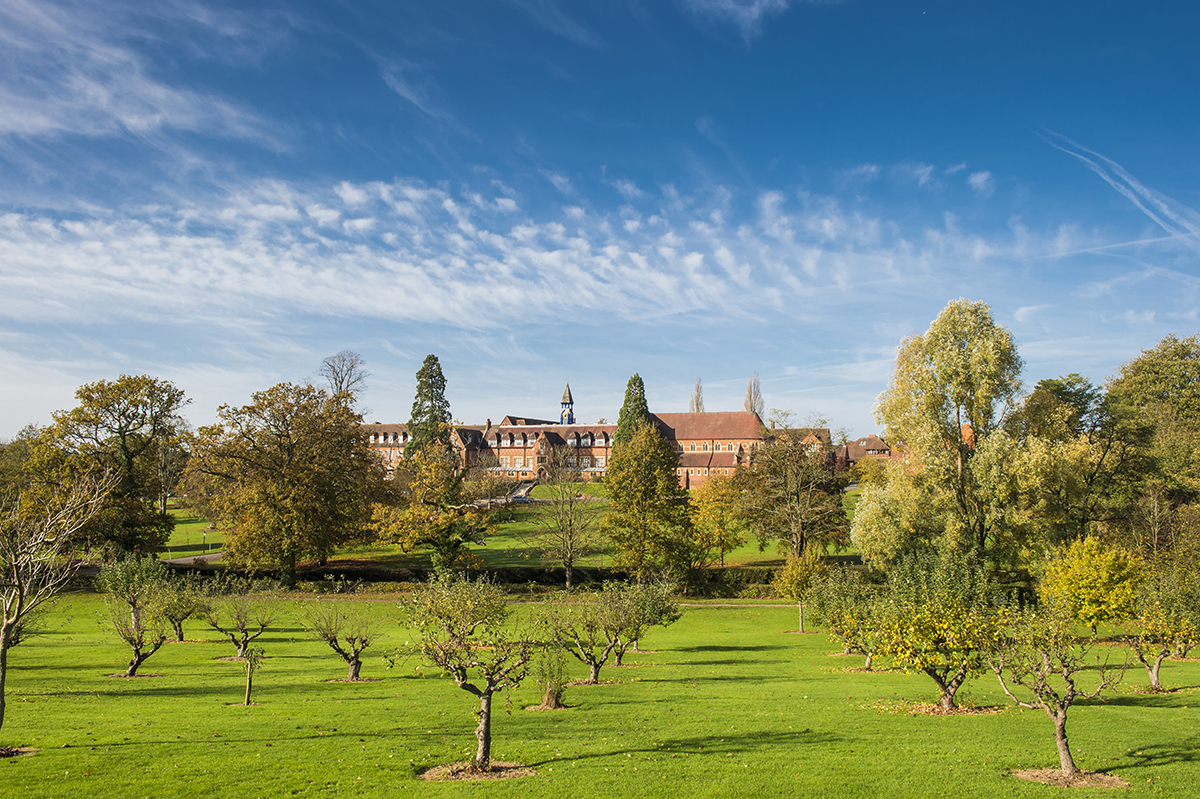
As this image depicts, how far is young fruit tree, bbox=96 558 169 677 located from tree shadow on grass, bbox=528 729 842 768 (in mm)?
15932

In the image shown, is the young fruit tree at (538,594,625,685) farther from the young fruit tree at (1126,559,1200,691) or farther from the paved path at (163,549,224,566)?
the paved path at (163,549,224,566)

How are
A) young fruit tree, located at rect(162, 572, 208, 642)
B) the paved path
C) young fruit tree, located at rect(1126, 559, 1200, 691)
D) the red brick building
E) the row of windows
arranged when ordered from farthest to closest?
the row of windows, the red brick building, the paved path, young fruit tree, located at rect(162, 572, 208, 642), young fruit tree, located at rect(1126, 559, 1200, 691)

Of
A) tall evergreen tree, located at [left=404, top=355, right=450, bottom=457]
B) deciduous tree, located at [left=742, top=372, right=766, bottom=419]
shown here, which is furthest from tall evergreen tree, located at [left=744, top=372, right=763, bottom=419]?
tall evergreen tree, located at [left=404, top=355, right=450, bottom=457]

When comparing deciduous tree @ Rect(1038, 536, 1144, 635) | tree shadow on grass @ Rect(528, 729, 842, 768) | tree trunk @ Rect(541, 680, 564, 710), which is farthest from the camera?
deciduous tree @ Rect(1038, 536, 1144, 635)

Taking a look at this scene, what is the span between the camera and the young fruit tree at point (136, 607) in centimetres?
2112

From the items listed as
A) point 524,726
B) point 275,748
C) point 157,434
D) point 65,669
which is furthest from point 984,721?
point 157,434

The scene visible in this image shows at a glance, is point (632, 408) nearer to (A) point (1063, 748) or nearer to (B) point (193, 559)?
(B) point (193, 559)

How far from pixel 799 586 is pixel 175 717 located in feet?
92.9

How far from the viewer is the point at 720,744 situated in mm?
13602

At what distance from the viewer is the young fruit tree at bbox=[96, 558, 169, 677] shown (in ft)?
69.3

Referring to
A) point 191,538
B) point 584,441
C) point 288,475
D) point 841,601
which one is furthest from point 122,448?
point 584,441

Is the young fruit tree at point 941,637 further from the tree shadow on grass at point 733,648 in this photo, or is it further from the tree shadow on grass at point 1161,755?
the tree shadow on grass at point 733,648

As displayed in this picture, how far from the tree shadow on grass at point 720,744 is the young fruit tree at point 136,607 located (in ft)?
52.3

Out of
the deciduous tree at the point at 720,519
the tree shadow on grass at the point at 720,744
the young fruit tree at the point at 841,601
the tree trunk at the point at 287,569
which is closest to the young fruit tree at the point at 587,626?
the tree shadow on grass at the point at 720,744
